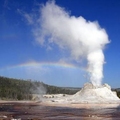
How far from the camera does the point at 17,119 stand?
41.8 meters

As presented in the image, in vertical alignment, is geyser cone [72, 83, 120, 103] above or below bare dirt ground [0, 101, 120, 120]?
above

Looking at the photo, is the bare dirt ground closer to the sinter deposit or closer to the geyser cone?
the sinter deposit

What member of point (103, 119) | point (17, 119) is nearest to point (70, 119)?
point (103, 119)

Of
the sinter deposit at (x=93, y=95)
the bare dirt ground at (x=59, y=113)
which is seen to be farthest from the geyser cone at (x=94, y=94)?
the bare dirt ground at (x=59, y=113)

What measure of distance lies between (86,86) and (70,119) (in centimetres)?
9033

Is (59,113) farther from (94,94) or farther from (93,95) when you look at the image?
(94,94)

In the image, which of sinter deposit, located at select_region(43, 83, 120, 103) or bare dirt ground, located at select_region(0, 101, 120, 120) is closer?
bare dirt ground, located at select_region(0, 101, 120, 120)

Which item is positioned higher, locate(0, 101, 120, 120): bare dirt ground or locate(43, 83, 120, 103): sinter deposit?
locate(43, 83, 120, 103): sinter deposit

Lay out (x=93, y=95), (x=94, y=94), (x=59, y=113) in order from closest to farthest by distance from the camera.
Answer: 1. (x=59, y=113)
2. (x=93, y=95)
3. (x=94, y=94)

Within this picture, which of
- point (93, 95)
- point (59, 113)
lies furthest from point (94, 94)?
point (59, 113)

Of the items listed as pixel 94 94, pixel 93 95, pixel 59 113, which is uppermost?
pixel 94 94

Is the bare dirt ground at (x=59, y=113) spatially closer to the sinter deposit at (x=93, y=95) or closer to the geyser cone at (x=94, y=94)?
the sinter deposit at (x=93, y=95)

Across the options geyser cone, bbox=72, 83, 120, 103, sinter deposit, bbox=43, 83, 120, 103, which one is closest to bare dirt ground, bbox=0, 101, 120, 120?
sinter deposit, bbox=43, 83, 120, 103

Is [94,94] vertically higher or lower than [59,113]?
higher
